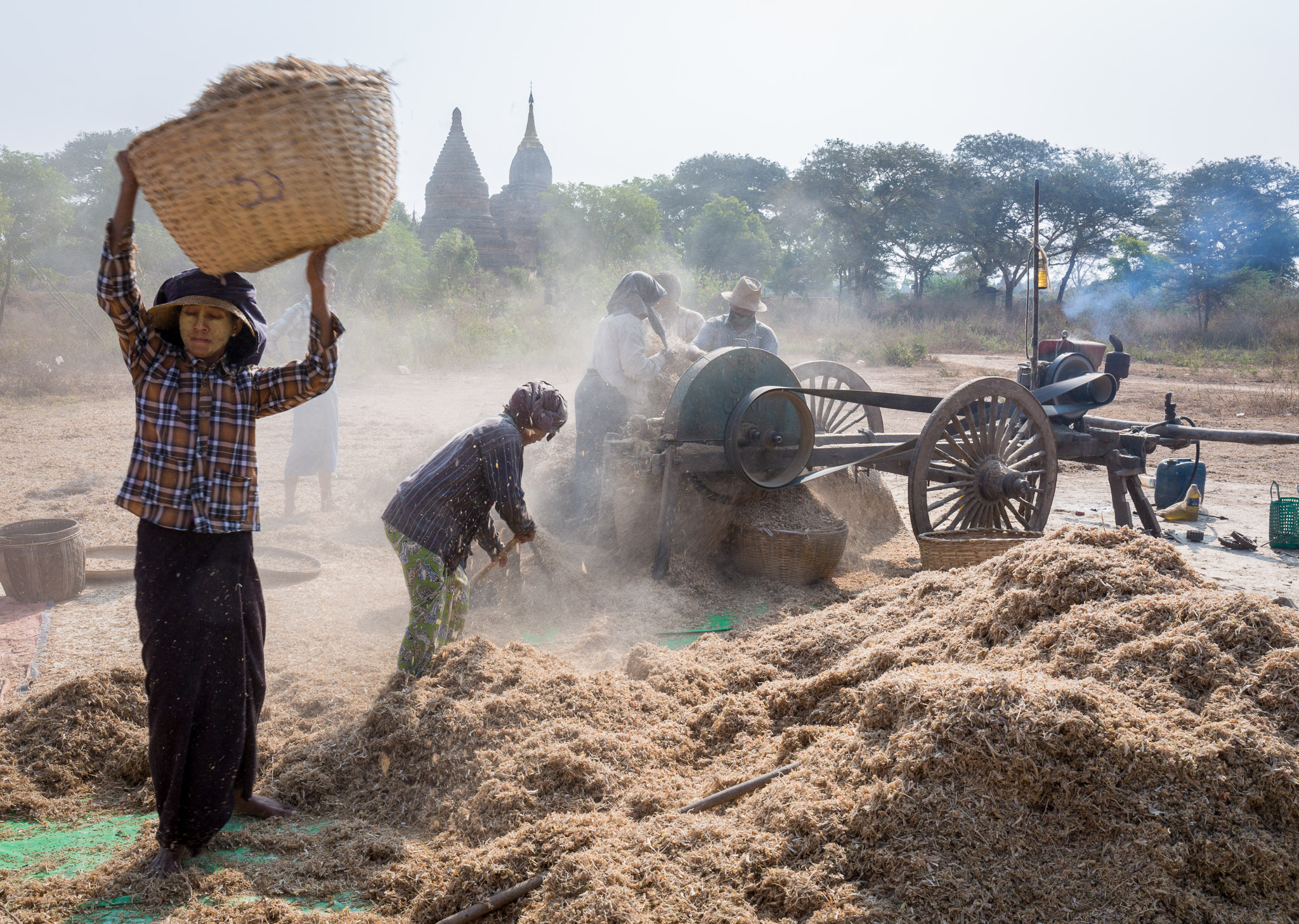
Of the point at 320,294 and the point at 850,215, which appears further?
the point at 850,215

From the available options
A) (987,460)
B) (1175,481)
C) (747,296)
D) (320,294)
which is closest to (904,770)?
(320,294)

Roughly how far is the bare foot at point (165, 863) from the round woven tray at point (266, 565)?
2714 mm

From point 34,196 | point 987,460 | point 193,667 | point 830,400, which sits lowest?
point 193,667

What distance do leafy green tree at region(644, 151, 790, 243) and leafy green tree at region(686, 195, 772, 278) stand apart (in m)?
7.35

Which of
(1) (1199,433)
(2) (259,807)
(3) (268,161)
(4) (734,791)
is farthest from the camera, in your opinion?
(1) (1199,433)

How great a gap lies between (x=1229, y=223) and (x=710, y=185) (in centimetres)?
2338

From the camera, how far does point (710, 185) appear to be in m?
43.8

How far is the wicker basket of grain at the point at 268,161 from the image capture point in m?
1.90

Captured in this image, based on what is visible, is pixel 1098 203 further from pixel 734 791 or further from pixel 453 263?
pixel 734 791

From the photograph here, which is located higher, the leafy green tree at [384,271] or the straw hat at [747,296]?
the leafy green tree at [384,271]

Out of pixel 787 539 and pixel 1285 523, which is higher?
pixel 787 539

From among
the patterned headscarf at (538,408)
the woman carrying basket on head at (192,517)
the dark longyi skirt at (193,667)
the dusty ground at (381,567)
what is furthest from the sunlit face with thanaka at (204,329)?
the dusty ground at (381,567)

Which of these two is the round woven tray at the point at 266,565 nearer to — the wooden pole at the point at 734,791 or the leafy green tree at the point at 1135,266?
the wooden pole at the point at 734,791

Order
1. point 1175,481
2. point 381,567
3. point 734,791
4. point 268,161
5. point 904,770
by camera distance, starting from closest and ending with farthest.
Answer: point 268,161 → point 904,770 → point 734,791 → point 381,567 → point 1175,481
